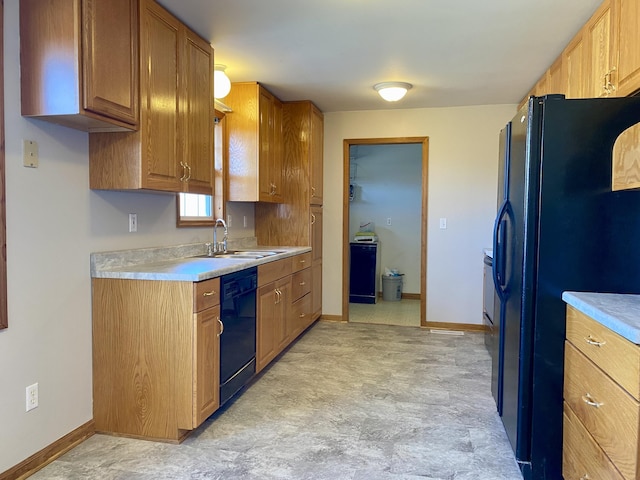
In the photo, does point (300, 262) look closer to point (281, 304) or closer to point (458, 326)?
point (281, 304)

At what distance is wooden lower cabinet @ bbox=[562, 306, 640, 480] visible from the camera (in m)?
1.32

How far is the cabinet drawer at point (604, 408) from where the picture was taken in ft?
4.30

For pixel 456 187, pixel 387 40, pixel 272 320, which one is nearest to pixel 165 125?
pixel 387 40

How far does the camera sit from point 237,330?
8.99ft

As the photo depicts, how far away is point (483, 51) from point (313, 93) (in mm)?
1620

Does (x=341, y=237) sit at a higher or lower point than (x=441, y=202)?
lower

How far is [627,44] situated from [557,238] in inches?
37.9

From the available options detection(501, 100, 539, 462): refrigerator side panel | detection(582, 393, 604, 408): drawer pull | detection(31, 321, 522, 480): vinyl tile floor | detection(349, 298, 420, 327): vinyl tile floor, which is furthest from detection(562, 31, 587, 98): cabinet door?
detection(349, 298, 420, 327): vinyl tile floor

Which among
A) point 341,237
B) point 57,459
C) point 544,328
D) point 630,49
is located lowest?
point 57,459

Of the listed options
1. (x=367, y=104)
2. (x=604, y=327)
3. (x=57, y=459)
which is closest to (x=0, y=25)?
(x=57, y=459)

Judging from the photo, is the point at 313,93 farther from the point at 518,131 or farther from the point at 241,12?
the point at 518,131

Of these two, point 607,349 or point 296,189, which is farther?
point 296,189

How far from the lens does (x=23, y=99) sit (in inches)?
75.7

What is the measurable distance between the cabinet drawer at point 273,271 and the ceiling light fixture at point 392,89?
1666 millimetres
